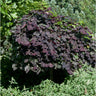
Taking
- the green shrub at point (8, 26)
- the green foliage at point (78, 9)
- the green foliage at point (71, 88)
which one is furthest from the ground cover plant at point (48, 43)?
the green foliage at point (78, 9)

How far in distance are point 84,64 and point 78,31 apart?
639mm

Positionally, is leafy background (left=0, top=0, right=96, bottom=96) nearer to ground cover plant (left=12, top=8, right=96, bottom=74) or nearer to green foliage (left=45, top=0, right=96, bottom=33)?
green foliage (left=45, top=0, right=96, bottom=33)

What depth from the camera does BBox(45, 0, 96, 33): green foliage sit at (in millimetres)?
5125

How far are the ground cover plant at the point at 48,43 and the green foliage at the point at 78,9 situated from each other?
1.95 m

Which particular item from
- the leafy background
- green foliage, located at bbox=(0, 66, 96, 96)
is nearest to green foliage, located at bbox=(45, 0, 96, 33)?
the leafy background

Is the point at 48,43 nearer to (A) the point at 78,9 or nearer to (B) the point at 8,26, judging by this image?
(B) the point at 8,26

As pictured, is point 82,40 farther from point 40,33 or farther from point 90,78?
point 40,33

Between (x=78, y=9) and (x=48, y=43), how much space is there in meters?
3.38

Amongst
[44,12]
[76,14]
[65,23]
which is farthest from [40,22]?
[76,14]


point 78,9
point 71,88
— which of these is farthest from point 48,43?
point 78,9

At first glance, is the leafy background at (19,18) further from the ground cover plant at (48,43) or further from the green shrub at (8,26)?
the ground cover plant at (48,43)

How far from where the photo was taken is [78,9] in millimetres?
5707

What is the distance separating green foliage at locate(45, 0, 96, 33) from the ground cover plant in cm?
195

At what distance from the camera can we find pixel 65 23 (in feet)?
10.1
